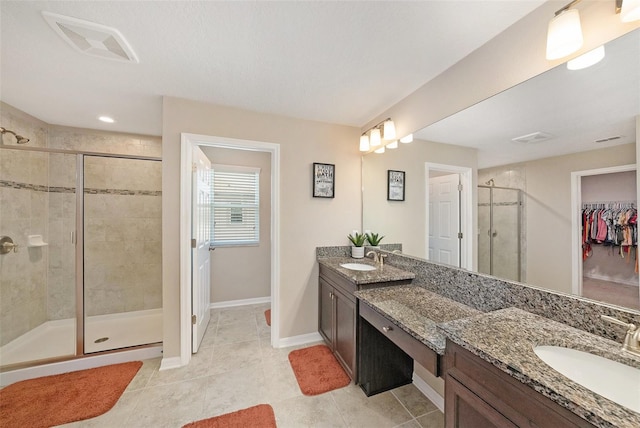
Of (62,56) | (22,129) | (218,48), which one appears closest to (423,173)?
(218,48)

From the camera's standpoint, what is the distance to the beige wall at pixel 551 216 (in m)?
1.11

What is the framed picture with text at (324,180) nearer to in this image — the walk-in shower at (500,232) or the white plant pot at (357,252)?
the white plant pot at (357,252)

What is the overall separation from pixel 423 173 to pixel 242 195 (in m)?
2.57

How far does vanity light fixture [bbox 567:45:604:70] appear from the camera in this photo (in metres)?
1.00

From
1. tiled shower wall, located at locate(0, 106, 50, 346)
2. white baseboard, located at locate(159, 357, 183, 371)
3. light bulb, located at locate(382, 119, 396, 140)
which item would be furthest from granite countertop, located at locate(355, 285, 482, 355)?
tiled shower wall, located at locate(0, 106, 50, 346)

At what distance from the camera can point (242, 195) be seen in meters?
3.56

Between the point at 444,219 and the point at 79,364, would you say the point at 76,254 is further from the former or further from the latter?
the point at 444,219

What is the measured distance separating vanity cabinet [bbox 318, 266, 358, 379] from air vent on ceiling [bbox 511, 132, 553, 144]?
140 cm

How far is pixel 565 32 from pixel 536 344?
1.30 meters

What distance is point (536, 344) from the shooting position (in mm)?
878

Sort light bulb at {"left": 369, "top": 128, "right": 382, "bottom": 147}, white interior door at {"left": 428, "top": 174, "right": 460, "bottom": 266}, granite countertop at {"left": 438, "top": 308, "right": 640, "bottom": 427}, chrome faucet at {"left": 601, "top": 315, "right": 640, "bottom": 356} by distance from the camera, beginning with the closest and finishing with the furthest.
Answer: granite countertop at {"left": 438, "top": 308, "right": 640, "bottom": 427}, chrome faucet at {"left": 601, "top": 315, "right": 640, "bottom": 356}, white interior door at {"left": 428, "top": 174, "right": 460, "bottom": 266}, light bulb at {"left": 369, "top": 128, "right": 382, "bottom": 147}

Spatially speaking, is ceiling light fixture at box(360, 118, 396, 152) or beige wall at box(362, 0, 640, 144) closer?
beige wall at box(362, 0, 640, 144)

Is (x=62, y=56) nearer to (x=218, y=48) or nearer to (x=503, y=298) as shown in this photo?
(x=218, y=48)

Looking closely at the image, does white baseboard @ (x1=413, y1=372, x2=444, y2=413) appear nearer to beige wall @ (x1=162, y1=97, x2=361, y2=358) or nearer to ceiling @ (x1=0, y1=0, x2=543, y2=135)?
beige wall @ (x1=162, y1=97, x2=361, y2=358)
